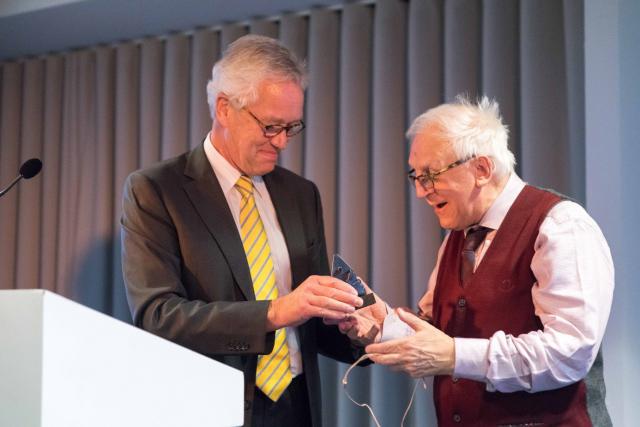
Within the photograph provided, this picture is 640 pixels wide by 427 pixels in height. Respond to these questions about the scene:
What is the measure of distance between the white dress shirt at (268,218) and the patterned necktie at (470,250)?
459mm

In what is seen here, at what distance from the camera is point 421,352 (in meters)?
1.78

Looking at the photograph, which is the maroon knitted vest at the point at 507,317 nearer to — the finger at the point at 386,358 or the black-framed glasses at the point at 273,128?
the finger at the point at 386,358

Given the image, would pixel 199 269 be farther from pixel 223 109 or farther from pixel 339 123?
pixel 339 123

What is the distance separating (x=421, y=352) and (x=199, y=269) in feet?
1.90

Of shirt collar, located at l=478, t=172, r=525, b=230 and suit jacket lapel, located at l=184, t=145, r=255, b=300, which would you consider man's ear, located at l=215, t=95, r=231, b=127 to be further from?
shirt collar, located at l=478, t=172, r=525, b=230

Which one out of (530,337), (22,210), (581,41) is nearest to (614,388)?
(530,337)

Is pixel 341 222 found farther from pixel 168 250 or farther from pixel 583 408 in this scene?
pixel 583 408

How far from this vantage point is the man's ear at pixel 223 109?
2137 millimetres

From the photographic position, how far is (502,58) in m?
2.86

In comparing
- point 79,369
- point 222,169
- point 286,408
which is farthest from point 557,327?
point 79,369

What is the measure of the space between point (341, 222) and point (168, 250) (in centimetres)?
125

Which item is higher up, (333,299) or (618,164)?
(618,164)

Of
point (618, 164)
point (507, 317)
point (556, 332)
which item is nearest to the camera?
point (556, 332)

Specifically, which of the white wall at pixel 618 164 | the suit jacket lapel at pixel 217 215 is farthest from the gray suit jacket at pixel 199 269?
the white wall at pixel 618 164
